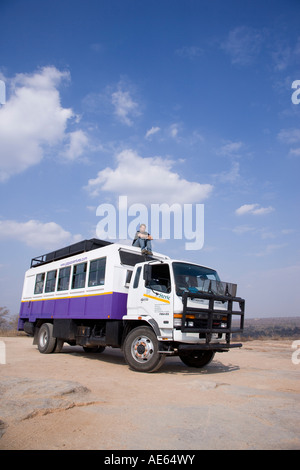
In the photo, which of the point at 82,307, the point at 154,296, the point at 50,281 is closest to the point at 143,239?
the point at 154,296

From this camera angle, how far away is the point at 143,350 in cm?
779

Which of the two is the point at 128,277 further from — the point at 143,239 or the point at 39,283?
the point at 39,283

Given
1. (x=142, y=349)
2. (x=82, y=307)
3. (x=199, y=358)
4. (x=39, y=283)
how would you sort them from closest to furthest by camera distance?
(x=142, y=349) → (x=199, y=358) → (x=82, y=307) → (x=39, y=283)

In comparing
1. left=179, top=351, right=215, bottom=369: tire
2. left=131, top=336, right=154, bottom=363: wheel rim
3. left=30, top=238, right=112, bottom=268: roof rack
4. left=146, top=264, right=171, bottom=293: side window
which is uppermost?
left=30, top=238, right=112, bottom=268: roof rack

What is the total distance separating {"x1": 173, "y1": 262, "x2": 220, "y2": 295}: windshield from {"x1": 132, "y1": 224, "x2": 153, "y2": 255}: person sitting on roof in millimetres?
1790

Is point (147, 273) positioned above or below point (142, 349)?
above

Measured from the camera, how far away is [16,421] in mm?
3646

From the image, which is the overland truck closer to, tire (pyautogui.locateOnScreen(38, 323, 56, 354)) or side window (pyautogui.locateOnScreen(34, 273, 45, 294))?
tire (pyautogui.locateOnScreen(38, 323, 56, 354))

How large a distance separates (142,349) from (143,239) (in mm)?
3288

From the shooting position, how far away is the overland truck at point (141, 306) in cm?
748

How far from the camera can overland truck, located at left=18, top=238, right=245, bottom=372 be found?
7.48m

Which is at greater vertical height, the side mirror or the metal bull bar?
the side mirror

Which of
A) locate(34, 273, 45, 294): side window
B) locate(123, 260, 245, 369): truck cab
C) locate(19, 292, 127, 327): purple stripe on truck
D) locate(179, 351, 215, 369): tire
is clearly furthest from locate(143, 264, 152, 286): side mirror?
locate(34, 273, 45, 294): side window

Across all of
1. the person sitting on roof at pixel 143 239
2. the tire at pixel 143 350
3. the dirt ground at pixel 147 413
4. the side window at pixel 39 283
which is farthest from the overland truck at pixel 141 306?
the side window at pixel 39 283
